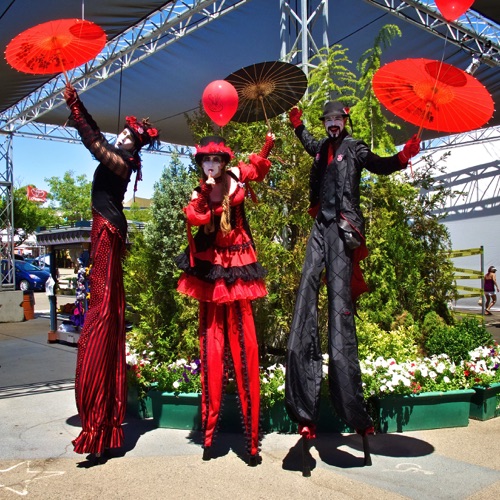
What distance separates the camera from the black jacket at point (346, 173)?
11.2 feet

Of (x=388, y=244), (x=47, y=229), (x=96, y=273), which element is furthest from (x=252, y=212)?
(x=47, y=229)

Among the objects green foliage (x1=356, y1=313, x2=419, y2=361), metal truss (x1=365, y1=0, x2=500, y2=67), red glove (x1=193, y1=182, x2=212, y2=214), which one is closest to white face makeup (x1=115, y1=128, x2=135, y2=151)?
red glove (x1=193, y1=182, x2=212, y2=214)

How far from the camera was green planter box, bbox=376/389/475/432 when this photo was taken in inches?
159

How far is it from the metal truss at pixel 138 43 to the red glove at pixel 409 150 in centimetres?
589

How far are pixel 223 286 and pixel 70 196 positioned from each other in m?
36.0

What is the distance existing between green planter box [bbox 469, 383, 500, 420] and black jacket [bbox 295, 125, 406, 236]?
187 centimetres

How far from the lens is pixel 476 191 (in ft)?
52.5

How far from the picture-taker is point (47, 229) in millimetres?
9016

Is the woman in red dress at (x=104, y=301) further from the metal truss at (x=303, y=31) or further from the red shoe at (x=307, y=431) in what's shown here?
the metal truss at (x=303, y=31)

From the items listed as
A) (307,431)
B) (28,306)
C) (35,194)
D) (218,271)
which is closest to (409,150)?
(218,271)

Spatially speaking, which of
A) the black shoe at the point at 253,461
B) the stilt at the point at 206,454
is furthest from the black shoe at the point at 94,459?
the black shoe at the point at 253,461

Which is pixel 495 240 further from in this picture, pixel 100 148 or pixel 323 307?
pixel 100 148

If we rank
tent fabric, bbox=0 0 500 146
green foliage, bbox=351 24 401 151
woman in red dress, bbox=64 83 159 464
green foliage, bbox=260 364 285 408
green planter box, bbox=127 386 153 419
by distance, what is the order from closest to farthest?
woman in red dress, bbox=64 83 159 464
green foliage, bbox=260 364 285 408
green planter box, bbox=127 386 153 419
green foliage, bbox=351 24 401 151
tent fabric, bbox=0 0 500 146

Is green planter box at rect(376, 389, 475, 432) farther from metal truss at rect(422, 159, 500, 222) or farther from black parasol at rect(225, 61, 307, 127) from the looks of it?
metal truss at rect(422, 159, 500, 222)
